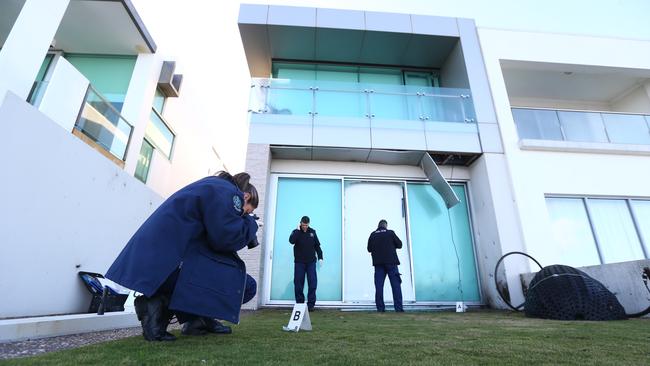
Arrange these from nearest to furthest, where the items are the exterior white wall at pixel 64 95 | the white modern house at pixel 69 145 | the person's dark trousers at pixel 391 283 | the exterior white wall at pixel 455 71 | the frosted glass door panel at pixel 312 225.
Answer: the white modern house at pixel 69 145
the exterior white wall at pixel 64 95
the person's dark trousers at pixel 391 283
the frosted glass door panel at pixel 312 225
the exterior white wall at pixel 455 71

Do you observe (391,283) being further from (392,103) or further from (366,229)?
(392,103)

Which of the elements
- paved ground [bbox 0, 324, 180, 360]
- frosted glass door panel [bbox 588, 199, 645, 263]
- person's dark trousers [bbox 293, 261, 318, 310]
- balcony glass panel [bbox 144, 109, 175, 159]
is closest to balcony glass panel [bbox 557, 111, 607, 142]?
frosted glass door panel [bbox 588, 199, 645, 263]

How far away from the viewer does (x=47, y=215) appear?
3609 millimetres

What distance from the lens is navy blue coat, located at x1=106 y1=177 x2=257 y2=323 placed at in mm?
1779

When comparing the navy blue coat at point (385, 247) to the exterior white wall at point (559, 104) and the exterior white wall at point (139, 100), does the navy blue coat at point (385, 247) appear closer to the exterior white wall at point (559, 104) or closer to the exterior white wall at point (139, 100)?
the exterior white wall at point (139, 100)

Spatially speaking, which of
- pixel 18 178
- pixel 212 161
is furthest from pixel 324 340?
pixel 212 161

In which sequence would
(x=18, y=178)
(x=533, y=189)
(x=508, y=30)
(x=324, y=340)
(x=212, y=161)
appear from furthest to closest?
(x=212, y=161), (x=508, y=30), (x=533, y=189), (x=18, y=178), (x=324, y=340)

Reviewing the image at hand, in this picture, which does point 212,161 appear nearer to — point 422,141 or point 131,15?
point 131,15

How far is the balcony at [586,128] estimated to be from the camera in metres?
7.32

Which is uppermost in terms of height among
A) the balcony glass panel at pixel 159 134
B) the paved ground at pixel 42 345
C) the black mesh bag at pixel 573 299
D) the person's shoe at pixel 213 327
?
the balcony glass panel at pixel 159 134

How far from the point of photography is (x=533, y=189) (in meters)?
6.70

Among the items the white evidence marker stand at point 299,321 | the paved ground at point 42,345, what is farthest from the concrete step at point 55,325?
the white evidence marker stand at point 299,321

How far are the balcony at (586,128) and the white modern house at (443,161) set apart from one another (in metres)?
0.03

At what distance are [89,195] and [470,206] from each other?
279 inches
